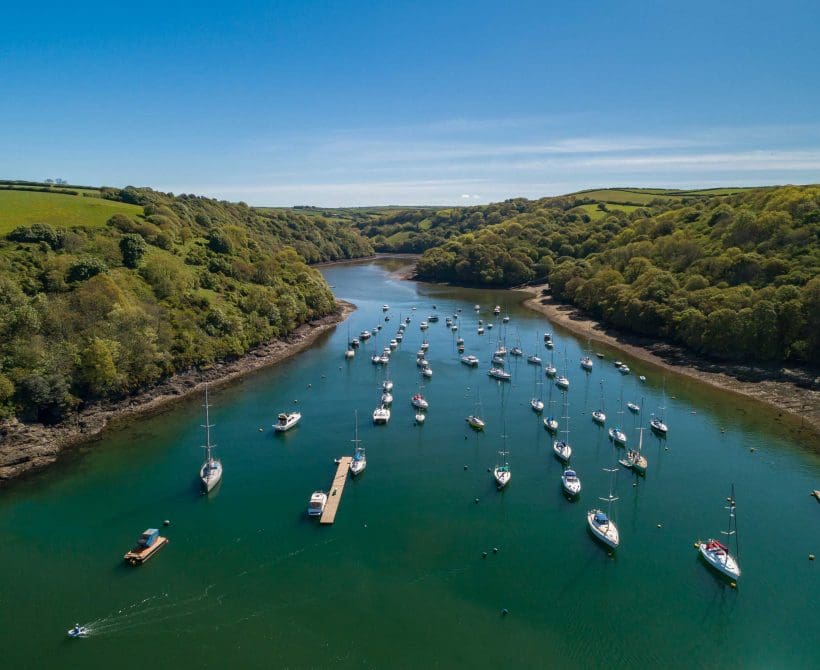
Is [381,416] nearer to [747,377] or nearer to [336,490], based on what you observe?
[336,490]

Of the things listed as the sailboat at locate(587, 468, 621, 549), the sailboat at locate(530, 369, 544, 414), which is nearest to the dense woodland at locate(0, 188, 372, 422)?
A: the sailboat at locate(530, 369, 544, 414)

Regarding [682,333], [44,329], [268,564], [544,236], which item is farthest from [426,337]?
[544,236]

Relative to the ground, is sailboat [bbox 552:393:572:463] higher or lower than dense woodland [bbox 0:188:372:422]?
lower

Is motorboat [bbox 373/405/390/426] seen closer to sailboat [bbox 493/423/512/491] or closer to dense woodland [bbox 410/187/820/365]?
sailboat [bbox 493/423/512/491]

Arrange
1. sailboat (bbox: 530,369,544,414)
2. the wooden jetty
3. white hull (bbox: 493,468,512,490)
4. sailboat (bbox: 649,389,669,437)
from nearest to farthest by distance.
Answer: the wooden jetty → white hull (bbox: 493,468,512,490) → sailboat (bbox: 649,389,669,437) → sailboat (bbox: 530,369,544,414)

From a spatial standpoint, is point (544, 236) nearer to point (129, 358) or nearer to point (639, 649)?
point (129, 358)

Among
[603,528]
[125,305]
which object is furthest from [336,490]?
[125,305]

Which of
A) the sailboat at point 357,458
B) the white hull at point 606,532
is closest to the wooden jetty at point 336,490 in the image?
the sailboat at point 357,458
